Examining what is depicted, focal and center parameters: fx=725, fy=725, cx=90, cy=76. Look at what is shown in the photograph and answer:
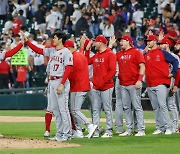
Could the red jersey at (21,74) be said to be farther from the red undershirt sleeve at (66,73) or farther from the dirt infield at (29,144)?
the red undershirt sleeve at (66,73)

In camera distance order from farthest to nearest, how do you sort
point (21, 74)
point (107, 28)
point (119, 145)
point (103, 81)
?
1. point (107, 28)
2. point (21, 74)
3. point (103, 81)
4. point (119, 145)

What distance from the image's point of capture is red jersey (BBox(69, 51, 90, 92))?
46.2 ft

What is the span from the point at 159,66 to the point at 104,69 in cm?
126

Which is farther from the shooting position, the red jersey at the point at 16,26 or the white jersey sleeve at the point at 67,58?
the red jersey at the point at 16,26

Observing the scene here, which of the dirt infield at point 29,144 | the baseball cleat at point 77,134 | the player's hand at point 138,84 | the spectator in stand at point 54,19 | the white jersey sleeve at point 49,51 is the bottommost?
the baseball cleat at point 77,134

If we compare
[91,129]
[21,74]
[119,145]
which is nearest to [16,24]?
[21,74]

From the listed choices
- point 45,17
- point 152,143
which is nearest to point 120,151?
point 152,143

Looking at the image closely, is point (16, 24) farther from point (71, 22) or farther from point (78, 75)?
point (78, 75)

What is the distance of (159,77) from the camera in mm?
14656

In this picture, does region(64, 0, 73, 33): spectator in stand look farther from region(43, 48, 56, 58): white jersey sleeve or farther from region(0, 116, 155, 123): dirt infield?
region(43, 48, 56, 58): white jersey sleeve

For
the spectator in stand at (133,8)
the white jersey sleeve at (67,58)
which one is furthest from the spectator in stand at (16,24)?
the white jersey sleeve at (67,58)

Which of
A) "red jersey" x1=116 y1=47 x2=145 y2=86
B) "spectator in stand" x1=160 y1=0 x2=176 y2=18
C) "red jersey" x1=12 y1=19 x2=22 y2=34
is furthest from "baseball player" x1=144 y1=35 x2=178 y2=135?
"red jersey" x1=12 y1=19 x2=22 y2=34

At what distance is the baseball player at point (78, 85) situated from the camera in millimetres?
14000

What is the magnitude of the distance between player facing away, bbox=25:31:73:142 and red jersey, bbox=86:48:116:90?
3.42ft
